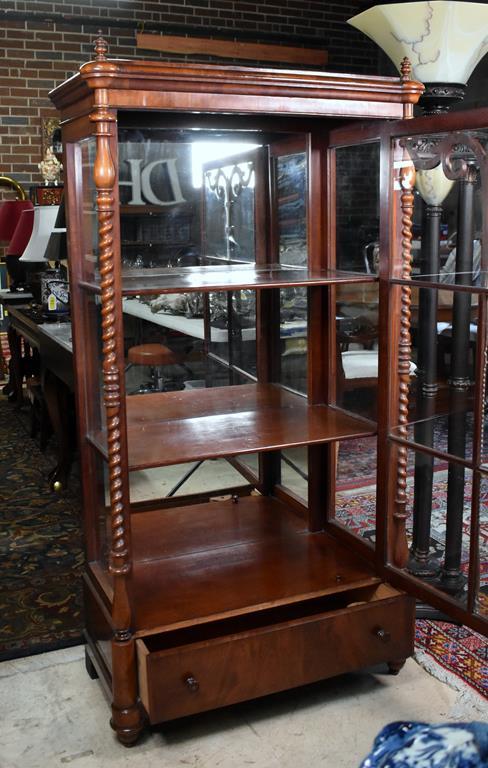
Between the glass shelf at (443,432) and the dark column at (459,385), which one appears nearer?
the glass shelf at (443,432)

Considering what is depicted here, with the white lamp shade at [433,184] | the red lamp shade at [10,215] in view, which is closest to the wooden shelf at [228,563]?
the white lamp shade at [433,184]

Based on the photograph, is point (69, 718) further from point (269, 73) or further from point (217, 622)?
point (269, 73)

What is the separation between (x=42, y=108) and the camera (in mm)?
7945

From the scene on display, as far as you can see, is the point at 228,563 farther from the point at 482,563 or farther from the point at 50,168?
the point at 50,168

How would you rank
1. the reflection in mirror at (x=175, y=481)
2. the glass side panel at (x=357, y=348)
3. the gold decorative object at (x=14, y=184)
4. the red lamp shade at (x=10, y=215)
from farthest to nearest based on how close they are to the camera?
1. the gold decorative object at (x=14, y=184)
2. the red lamp shade at (x=10, y=215)
3. the reflection in mirror at (x=175, y=481)
4. the glass side panel at (x=357, y=348)

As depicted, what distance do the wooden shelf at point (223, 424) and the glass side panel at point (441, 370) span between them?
0.61 ft

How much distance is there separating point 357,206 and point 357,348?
0.47 meters

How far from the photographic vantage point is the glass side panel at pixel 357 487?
9.30 feet

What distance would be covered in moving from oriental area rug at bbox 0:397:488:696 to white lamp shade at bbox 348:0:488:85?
1291 millimetres

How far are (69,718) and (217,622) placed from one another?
20.2 inches

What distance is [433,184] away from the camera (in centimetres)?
281

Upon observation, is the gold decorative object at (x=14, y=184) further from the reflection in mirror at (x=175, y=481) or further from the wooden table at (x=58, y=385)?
the reflection in mirror at (x=175, y=481)

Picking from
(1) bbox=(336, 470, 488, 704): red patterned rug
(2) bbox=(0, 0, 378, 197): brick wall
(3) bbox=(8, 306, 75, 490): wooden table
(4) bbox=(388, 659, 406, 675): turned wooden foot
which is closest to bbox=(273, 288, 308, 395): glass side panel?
(1) bbox=(336, 470, 488, 704): red patterned rug

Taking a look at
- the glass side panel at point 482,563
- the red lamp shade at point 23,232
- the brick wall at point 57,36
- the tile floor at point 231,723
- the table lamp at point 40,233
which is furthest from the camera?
the brick wall at point 57,36
